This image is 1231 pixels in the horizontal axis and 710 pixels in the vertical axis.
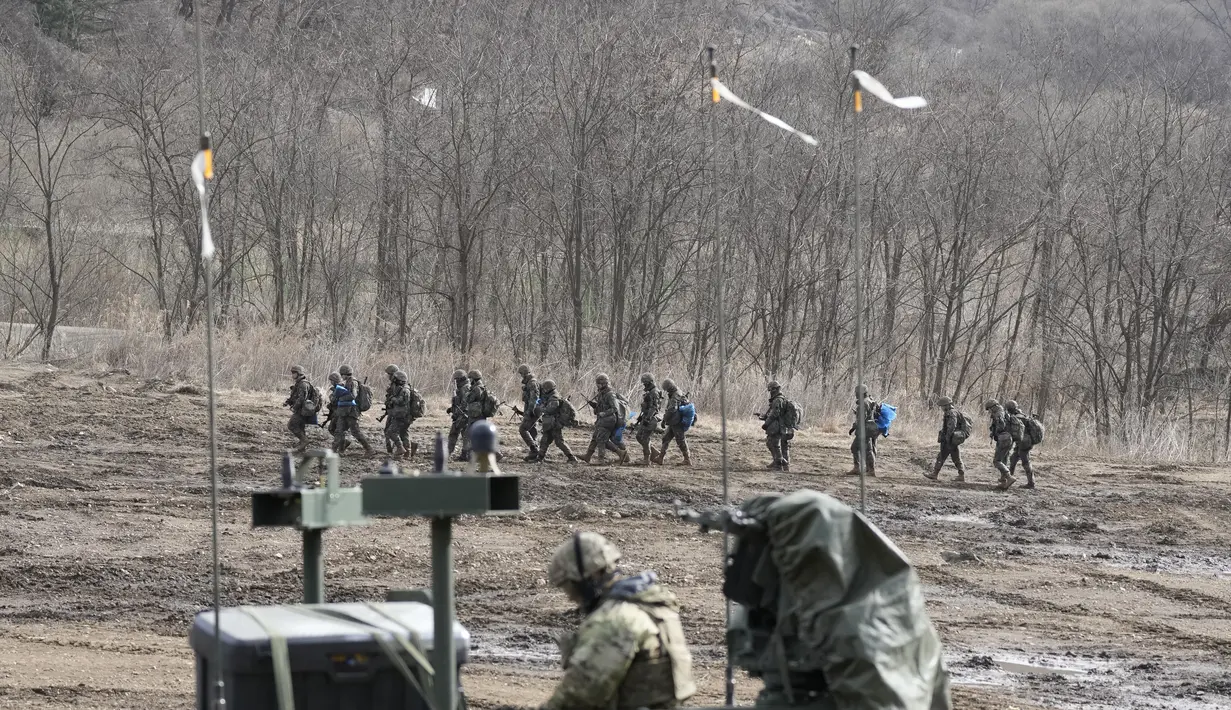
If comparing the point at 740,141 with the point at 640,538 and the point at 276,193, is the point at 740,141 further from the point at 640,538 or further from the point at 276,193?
the point at 640,538

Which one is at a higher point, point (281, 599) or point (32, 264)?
point (32, 264)

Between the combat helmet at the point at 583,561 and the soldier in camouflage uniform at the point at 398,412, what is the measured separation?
54.9 feet

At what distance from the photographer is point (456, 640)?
5.59 metres

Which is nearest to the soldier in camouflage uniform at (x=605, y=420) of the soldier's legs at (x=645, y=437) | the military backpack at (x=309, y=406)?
the soldier's legs at (x=645, y=437)

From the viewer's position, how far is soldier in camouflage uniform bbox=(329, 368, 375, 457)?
72.9 ft

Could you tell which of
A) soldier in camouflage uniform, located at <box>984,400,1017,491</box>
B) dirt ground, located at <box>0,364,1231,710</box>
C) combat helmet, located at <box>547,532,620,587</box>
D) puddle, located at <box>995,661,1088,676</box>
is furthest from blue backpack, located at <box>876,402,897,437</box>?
combat helmet, located at <box>547,532,620,587</box>

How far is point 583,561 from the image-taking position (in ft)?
18.5

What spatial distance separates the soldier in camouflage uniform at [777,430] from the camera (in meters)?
22.7

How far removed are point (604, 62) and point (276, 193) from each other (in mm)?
9274

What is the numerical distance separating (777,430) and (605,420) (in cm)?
255

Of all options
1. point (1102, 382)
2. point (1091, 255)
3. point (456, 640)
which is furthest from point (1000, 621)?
point (1091, 255)

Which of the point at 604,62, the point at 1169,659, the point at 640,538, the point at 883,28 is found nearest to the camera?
the point at 1169,659

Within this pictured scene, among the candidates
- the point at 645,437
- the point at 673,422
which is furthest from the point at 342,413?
the point at 673,422

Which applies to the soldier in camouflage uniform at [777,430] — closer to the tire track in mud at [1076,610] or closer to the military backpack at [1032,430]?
the military backpack at [1032,430]
